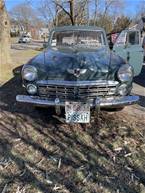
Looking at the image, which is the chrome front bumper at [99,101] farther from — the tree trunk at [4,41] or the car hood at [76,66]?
the tree trunk at [4,41]

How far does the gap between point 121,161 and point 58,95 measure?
1.40 m

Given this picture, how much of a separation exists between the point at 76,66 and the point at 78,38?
191 cm

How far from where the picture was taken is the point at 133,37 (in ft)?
30.7

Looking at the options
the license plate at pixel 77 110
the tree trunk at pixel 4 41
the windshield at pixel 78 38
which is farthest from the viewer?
the tree trunk at pixel 4 41

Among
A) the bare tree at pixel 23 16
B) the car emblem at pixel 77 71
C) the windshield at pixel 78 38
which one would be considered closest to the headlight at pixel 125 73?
the car emblem at pixel 77 71

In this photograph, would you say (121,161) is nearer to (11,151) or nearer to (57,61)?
(11,151)

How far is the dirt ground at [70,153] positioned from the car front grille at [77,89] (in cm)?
55

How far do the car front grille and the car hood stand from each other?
3.6 inches

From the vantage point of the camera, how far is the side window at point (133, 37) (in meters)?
9.24

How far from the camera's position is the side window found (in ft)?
30.3

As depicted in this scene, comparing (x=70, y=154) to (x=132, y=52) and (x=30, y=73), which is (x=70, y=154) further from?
(x=132, y=52)

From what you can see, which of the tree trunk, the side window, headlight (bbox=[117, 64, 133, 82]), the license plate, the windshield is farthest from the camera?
the tree trunk

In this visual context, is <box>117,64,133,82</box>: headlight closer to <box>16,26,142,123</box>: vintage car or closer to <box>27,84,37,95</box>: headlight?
<box>16,26,142,123</box>: vintage car

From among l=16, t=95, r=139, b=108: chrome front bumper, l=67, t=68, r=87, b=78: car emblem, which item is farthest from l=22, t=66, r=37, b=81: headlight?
l=67, t=68, r=87, b=78: car emblem
